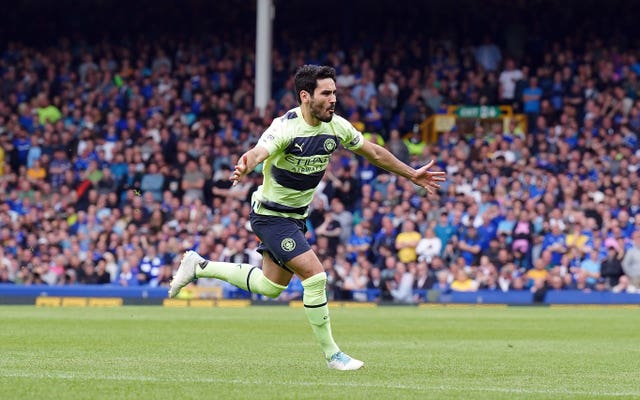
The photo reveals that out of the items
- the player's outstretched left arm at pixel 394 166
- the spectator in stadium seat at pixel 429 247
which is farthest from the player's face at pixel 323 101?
the spectator in stadium seat at pixel 429 247

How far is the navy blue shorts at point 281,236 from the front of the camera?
9680 millimetres

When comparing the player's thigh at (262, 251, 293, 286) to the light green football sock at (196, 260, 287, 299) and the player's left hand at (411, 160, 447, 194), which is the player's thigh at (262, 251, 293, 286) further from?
the player's left hand at (411, 160, 447, 194)

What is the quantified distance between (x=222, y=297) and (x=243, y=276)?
45.8 ft

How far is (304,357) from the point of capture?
10.9m

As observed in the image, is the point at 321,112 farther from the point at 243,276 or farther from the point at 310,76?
the point at 243,276

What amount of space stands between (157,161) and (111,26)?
829 centimetres

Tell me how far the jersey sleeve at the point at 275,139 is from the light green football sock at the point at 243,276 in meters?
1.26

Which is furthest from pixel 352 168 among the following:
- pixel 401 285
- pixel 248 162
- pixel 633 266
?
pixel 248 162

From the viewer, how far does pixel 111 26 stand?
34.5m

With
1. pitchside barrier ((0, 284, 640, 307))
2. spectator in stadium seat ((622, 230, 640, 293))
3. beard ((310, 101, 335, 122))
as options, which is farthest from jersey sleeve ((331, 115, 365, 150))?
spectator in stadium seat ((622, 230, 640, 293))

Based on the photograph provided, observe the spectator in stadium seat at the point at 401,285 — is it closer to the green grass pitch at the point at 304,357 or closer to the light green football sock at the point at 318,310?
the green grass pitch at the point at 304,357

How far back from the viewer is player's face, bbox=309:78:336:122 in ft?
31.3

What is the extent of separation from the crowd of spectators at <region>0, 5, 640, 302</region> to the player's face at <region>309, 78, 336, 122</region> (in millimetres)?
14700

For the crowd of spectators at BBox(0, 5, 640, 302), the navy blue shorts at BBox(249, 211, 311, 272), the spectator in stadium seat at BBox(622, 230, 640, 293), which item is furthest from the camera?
the crowd of spectators at BBox(0, 5, 640, 302)
